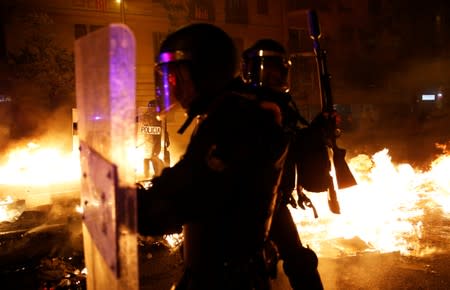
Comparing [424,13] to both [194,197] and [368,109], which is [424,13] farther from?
[194,197]

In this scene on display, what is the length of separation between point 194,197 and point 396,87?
108ft

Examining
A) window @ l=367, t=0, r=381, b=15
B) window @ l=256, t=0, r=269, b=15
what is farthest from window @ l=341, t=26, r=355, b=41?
window @ l=256, t=0, r=269, b=15

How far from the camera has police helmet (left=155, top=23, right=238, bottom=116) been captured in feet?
6.16

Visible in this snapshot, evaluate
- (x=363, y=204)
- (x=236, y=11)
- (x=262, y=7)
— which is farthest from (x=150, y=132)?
(x=262, y=7)

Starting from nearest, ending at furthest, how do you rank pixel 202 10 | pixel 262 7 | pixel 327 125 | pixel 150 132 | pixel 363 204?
pixel 327 125, pixel 363 204, pixel 150 132, pixel 202 10, pixel 262 7

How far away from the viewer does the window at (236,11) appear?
23875 mm

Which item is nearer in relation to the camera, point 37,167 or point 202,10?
point 37,167

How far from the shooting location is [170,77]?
192 centimetres

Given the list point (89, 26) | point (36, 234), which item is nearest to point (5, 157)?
point (89, 26)

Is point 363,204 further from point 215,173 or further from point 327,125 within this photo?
point 215,173

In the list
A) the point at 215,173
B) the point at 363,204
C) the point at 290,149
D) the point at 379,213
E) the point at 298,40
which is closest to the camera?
the point at 215,173

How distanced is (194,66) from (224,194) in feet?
2.02

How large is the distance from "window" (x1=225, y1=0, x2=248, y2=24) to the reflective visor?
22.9 metres

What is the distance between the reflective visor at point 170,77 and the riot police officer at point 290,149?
0.93 meters
